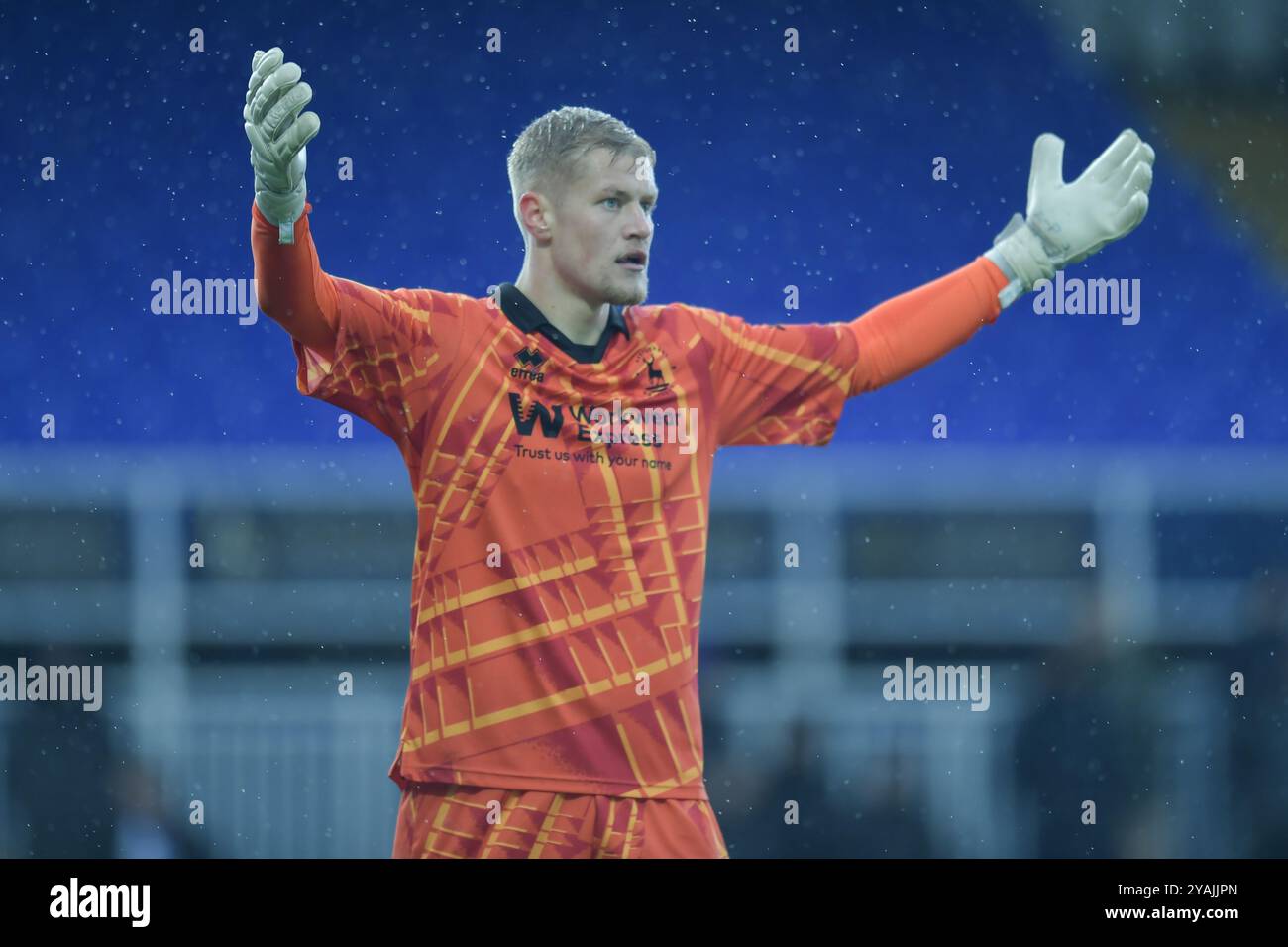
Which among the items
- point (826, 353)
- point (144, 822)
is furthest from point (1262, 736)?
point (144, 822)

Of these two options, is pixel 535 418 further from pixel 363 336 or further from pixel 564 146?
pixel 564 146

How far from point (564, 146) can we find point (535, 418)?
537mm

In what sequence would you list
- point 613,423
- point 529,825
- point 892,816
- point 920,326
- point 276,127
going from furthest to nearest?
point 892,816
point 920,326
point 613,423
point 529,825
point 276,127

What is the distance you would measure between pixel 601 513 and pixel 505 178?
221cm

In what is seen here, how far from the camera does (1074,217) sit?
371 centimetres

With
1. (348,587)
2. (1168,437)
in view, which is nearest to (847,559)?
(1168,437)

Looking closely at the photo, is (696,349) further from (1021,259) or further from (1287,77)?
(1287,77)

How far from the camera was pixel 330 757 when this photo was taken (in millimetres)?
5422

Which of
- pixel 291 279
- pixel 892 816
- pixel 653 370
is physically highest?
pixel 291 279

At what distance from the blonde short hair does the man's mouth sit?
18 centimetres

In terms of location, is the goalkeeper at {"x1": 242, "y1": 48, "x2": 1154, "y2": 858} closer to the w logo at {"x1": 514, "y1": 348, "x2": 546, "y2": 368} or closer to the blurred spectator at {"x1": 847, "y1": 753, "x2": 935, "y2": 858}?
the w logo at {"x1": 514, "y1": 348, "x2": 546, "y2": 368}

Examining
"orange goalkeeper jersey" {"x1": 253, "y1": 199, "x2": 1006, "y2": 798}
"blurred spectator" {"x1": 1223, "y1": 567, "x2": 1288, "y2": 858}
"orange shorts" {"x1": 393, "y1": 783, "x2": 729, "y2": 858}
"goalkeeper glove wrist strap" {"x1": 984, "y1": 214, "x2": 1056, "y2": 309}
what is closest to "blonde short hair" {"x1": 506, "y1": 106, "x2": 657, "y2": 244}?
"orange goalkeeper jersey" {"x1": 253, "y1": 199, "x2": 1006, "y2": 798}

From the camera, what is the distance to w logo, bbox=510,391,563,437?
3.41 metres

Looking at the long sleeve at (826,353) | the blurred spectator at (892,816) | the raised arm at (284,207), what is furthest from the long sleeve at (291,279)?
the blurred spectator at (892,816)
